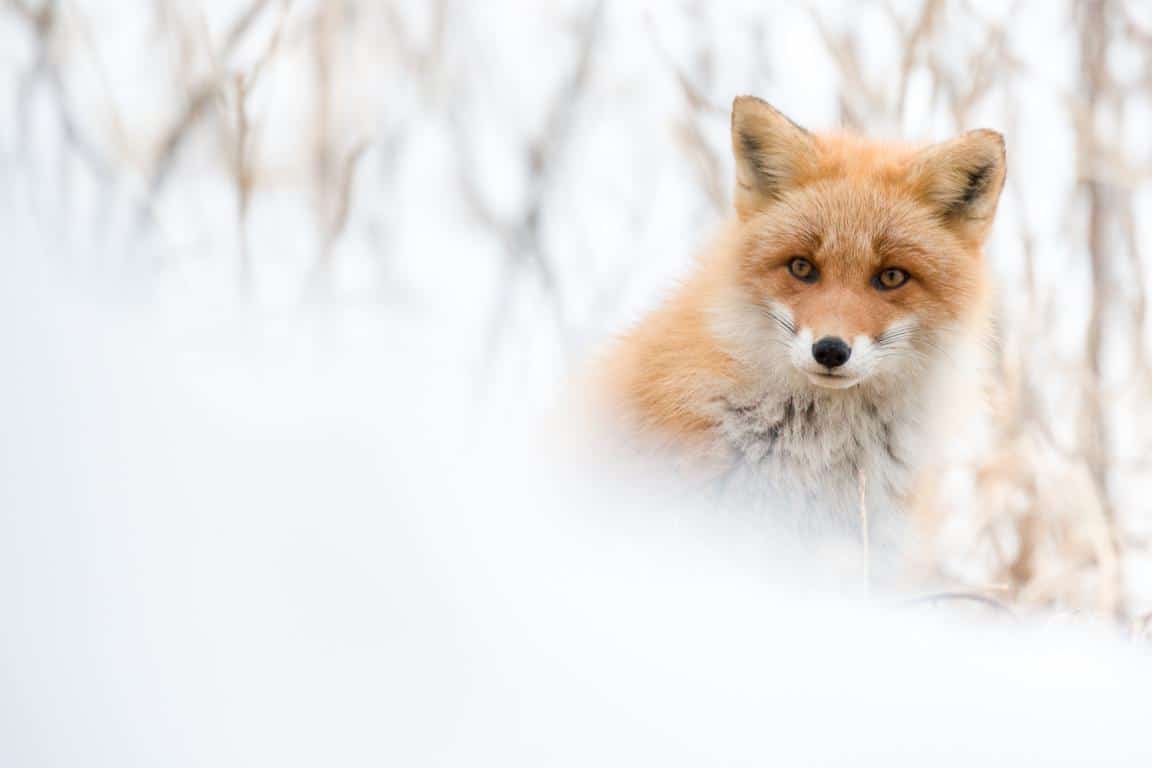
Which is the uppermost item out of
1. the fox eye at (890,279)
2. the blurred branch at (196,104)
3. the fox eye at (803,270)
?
the blurred branch at (196,104)

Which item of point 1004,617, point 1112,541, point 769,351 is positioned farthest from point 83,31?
→ point 1112,541

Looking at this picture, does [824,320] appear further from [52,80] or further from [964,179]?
[52,80]

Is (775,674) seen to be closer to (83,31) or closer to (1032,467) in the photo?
(83,31)

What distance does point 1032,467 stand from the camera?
2607 mm

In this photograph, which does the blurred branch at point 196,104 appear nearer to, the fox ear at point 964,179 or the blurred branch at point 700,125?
the blurred branch at point 700,125

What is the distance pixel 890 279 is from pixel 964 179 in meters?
0.20

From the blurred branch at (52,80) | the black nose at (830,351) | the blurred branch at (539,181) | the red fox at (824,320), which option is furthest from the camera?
the blurred branch at (539,181)

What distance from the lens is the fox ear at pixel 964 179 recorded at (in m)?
1.71

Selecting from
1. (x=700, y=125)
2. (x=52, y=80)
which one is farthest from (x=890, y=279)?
(x=52, y=80)

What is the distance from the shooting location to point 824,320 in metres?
1.60

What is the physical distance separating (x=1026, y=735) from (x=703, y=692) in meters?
0.21

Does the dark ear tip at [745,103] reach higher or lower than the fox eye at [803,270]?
higher

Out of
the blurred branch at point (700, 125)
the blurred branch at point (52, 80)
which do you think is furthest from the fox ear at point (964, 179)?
the blurred branch at point (52, 80)

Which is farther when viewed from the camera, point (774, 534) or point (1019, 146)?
point (1019, 146)
